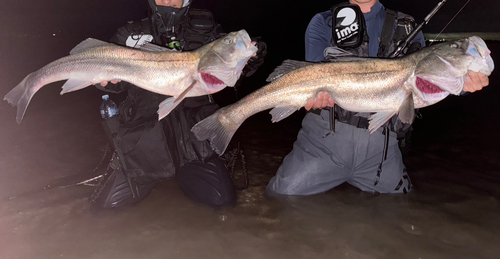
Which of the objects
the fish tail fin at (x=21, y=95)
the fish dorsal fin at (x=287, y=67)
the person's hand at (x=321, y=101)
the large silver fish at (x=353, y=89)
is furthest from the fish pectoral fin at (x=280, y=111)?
the fish tail fin at (x=21, y=95)

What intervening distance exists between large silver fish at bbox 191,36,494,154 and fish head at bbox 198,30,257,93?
A: 1.03ft

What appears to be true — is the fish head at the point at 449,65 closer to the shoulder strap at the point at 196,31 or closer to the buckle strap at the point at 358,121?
the buckle strap at the point at 358,121

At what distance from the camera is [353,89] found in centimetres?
328

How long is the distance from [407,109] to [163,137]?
2518mm

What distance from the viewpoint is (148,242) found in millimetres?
3133

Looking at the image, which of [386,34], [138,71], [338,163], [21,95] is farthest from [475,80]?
[21,95]

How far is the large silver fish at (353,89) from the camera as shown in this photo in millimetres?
3115

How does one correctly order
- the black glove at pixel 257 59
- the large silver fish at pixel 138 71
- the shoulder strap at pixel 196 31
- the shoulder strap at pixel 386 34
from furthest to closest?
the shoulder strap at pixel 196 31 < the black glove at pixel 257 59 < the shoulder strap at pixel 386 34 < the large silver fish at pixel 138 71

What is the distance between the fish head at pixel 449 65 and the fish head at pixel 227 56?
5.20 ft

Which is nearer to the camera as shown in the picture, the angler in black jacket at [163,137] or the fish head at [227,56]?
the fish head at [227,56]

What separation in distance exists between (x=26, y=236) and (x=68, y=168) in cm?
171

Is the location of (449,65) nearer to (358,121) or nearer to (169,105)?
(358,121)

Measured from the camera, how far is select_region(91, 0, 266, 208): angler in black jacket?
12.0 feet

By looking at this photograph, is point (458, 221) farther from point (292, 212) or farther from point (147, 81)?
point (147, 81)
